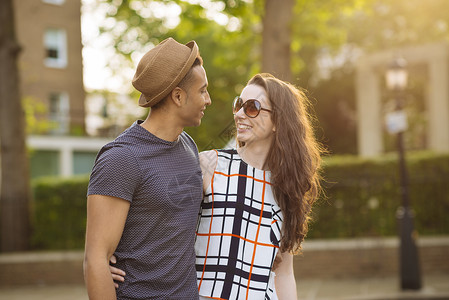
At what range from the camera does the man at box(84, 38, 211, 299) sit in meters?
2.21

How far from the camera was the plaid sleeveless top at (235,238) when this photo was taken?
261 centimetres

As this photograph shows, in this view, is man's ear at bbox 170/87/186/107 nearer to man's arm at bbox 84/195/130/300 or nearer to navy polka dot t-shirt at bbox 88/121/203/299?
navy polka dot t-shirt at bbox 88/121/203/299

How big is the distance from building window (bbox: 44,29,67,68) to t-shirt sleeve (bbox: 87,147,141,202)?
2816 cm

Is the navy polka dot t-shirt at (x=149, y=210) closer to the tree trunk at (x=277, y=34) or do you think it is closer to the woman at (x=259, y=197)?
the woman at (x=259, y=197)

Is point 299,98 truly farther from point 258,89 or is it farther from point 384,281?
point 384,281

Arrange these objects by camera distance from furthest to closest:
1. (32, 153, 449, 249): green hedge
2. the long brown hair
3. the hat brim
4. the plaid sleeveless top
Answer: (32, 153, 449, 249): green hedge < the long brown hair < the plaid sleeveless top < the hat brim

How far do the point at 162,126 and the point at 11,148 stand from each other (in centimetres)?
1040

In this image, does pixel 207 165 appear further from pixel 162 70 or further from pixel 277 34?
pixel 277 34

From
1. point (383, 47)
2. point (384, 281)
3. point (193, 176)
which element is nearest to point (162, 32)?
point (384, 281)

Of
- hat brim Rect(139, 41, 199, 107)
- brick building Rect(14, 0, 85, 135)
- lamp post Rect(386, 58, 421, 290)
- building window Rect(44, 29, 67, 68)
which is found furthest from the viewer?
building window Rect(44, 29, 67, 68)

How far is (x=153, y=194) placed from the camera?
7.56 ft

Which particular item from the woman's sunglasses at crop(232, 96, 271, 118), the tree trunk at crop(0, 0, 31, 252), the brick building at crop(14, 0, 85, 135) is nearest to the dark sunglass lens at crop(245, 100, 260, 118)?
the woman's sunglasses at crop(232, 96, 271, 118)

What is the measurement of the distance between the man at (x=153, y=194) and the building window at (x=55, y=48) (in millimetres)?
27994

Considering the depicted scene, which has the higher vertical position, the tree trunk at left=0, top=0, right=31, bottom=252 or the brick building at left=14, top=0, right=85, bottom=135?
the brick building at left=14, top=0, right=85, bottom=135
